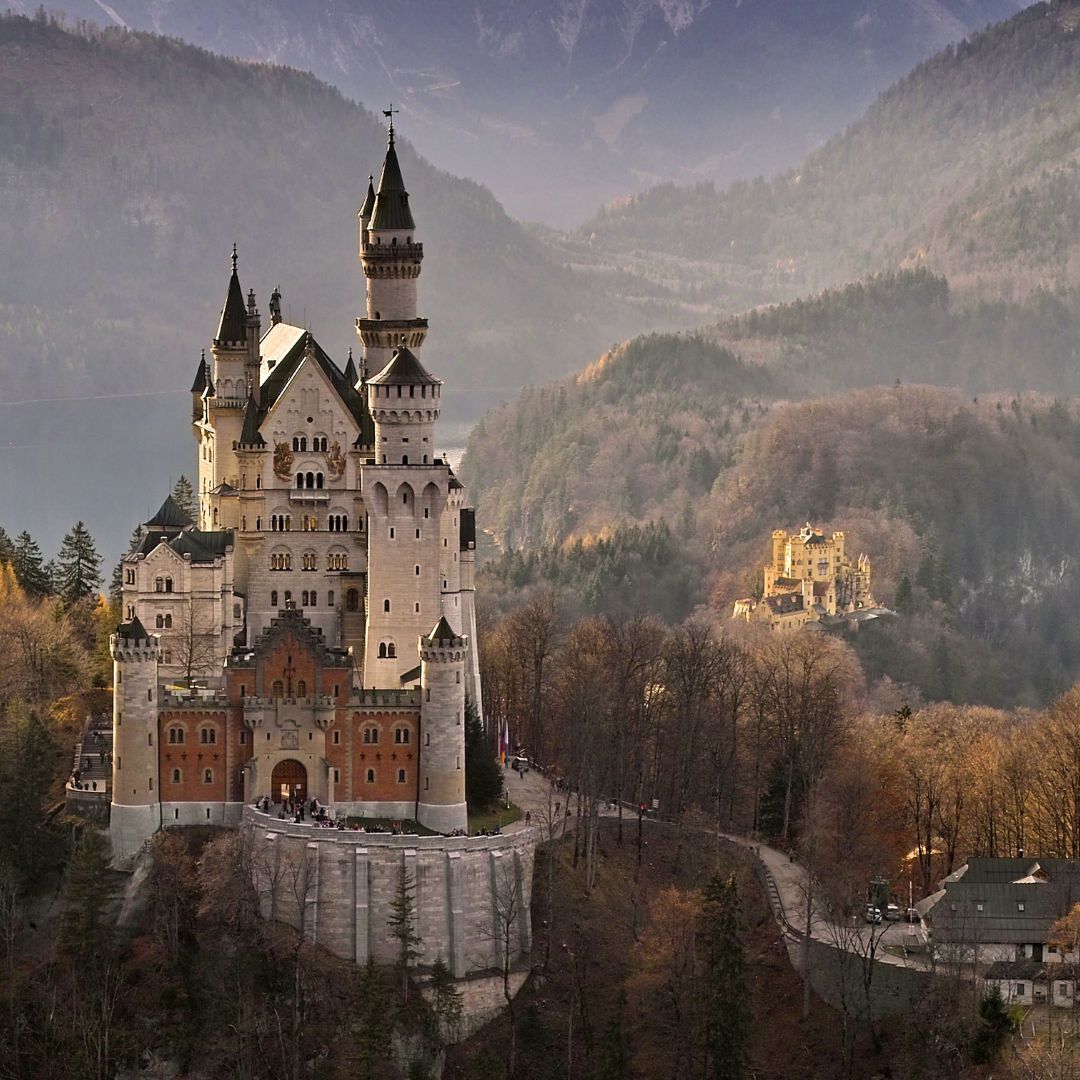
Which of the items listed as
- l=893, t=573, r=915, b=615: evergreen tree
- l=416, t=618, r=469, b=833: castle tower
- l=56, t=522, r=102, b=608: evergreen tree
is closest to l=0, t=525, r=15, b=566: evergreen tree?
l=56, t=522, r=102, b=608: evergreen tree

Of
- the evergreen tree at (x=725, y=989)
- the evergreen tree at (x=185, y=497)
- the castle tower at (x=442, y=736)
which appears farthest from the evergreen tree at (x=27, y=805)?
the evergreen tree at (x=185, y=497)

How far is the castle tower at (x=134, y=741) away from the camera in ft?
320

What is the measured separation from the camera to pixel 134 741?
321 ft

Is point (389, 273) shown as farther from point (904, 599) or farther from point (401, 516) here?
point (904, 599)

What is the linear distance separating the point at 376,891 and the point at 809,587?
81.9 metres

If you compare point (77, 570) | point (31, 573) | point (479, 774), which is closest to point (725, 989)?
point (479, 774)

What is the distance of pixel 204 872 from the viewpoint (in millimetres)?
95188

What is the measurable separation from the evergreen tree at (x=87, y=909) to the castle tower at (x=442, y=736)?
37.2 ft

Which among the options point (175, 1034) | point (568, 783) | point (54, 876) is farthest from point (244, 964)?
point (568, 783)

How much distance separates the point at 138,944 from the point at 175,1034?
4490mm

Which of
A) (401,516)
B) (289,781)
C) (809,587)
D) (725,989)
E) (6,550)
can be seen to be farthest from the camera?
(809,587)

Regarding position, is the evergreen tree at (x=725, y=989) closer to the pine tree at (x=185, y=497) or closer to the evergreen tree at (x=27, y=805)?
the evergreen tree at (x=27, y=805)

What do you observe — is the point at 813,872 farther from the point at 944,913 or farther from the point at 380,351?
the point at 380,351

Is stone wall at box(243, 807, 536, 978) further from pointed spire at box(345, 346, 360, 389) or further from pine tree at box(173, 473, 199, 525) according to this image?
pine tree at box(173, 473, 199, 525)
